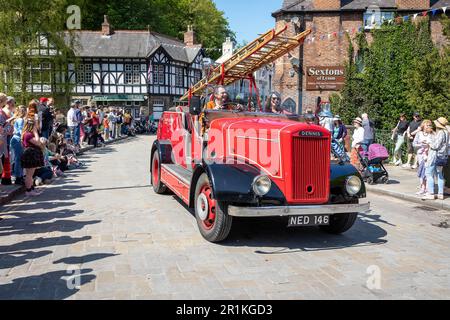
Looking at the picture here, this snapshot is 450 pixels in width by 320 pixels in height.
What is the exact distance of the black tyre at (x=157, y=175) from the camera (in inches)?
367

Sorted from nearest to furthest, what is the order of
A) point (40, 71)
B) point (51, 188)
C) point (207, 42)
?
point (51, 188) < point (40, 71) < point (207, 42)

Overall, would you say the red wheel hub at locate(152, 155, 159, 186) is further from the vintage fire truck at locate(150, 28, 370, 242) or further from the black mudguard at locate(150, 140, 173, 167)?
the vintage fire truck at locate(150, 28, 370, 242)

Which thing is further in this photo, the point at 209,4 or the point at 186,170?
the point at 209,4

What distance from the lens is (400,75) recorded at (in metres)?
25.1

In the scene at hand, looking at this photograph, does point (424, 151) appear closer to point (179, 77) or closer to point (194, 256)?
point (194, 256)

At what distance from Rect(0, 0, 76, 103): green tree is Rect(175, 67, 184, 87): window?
2521 centimetres

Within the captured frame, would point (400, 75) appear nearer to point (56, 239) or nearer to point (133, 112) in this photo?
point (56, 239)

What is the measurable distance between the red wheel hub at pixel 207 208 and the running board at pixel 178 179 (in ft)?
1.68

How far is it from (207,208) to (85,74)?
4174 centimetres

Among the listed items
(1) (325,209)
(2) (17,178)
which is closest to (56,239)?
(1) (325,209)

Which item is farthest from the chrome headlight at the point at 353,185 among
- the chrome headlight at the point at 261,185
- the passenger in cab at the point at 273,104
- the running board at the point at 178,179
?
the passenger in cab at the point at 273,104

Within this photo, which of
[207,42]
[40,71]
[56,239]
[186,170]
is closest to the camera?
[56,239]
